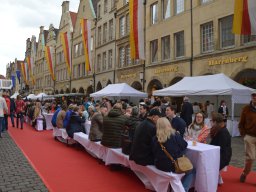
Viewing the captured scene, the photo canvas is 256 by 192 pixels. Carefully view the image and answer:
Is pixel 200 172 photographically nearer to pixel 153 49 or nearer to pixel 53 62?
pixel 153 49

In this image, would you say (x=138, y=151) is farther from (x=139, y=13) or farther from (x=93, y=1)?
(x=93, y=1)

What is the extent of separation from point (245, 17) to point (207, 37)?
732cm

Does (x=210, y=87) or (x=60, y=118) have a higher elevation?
(x=210, y=87)

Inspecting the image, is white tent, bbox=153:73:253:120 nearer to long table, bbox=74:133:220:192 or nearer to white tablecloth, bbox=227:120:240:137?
white tablecloth, bbox=227:120:240:137

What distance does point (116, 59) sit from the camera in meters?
31.0

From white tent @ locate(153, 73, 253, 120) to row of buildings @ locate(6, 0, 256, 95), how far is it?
7.95 ft

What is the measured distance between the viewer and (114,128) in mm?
7492

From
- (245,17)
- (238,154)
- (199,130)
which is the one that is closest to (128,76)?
(245,17)

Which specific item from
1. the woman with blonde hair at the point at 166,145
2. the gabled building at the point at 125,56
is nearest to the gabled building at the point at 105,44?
the gabled building at the point at 125,56

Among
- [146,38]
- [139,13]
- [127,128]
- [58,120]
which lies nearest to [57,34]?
[146,38]

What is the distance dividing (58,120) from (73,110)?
58.4 inches

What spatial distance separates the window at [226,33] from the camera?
18141 millimetres

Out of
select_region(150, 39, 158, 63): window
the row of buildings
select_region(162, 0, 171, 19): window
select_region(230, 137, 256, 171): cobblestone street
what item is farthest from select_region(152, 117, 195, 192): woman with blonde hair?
select_region(150, 39, 158, 63): window

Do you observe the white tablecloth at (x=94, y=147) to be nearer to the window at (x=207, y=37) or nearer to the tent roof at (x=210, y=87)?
the tent roof at (x=210, y=87)
